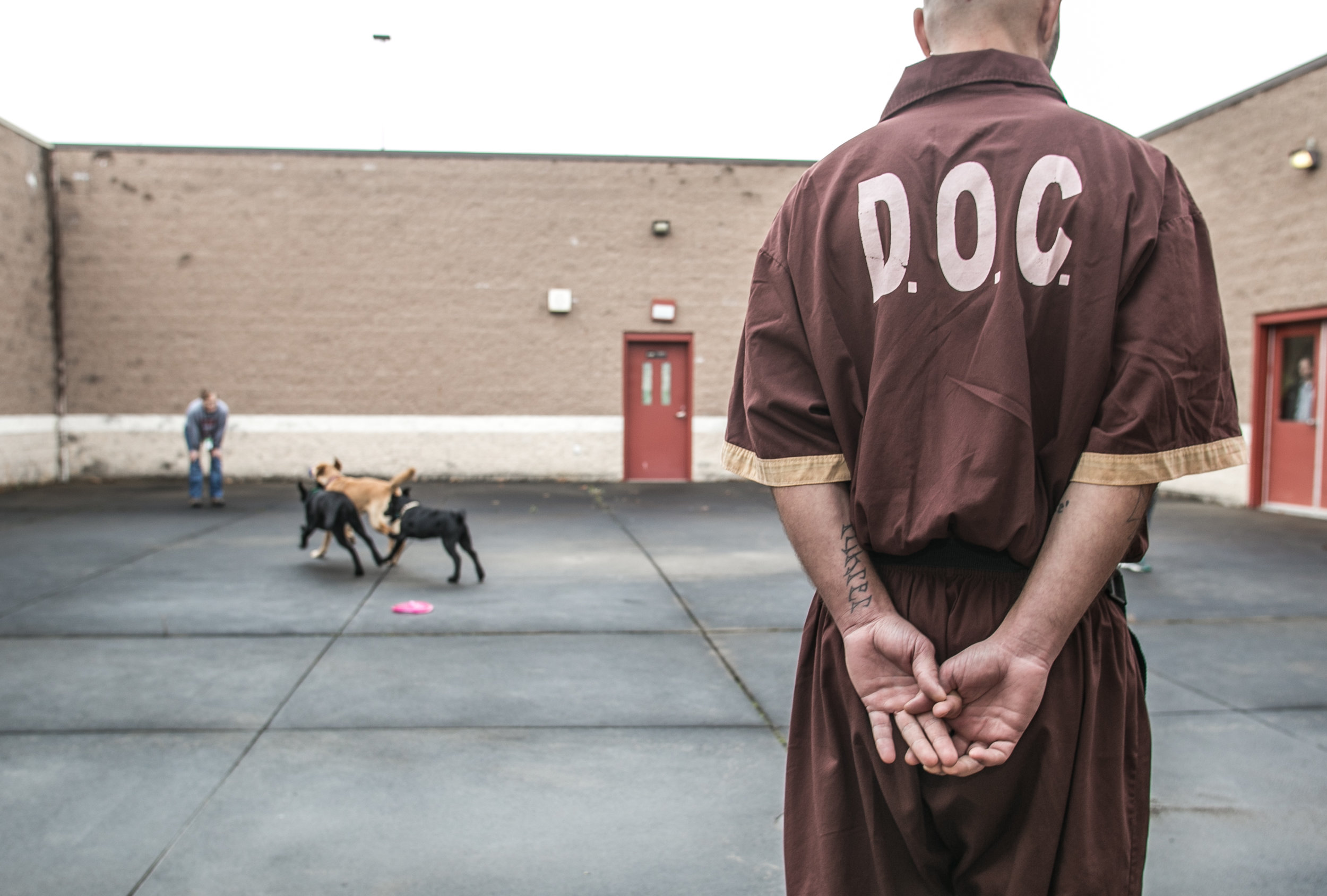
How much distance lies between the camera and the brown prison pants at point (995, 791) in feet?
4.04

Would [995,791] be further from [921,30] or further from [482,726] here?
[482,726]

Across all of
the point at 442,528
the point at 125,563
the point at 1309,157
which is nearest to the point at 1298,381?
the point at 1309,157

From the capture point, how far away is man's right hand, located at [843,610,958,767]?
1211mm

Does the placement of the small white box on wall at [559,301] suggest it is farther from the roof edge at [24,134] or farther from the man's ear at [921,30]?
the man's ear at [921,30]

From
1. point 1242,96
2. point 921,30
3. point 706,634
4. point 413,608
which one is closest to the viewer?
point 921,30

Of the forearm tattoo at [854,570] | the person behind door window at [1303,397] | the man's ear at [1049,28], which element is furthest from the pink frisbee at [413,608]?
the person behind door window at [1303,397]

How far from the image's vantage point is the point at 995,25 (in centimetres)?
133

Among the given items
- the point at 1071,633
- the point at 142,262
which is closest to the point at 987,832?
the point at 1071,633

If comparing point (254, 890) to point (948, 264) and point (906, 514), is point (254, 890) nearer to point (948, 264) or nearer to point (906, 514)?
point (906, 514)

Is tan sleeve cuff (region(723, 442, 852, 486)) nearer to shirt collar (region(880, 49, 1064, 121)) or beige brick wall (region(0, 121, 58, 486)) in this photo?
shirt collar (region(880, 49, 1064, 121))

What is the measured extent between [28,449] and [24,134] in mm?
4875

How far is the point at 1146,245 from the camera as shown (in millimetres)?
1171

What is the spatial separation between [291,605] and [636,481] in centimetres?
1020

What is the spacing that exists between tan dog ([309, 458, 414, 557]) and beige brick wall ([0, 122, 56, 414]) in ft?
31.4
